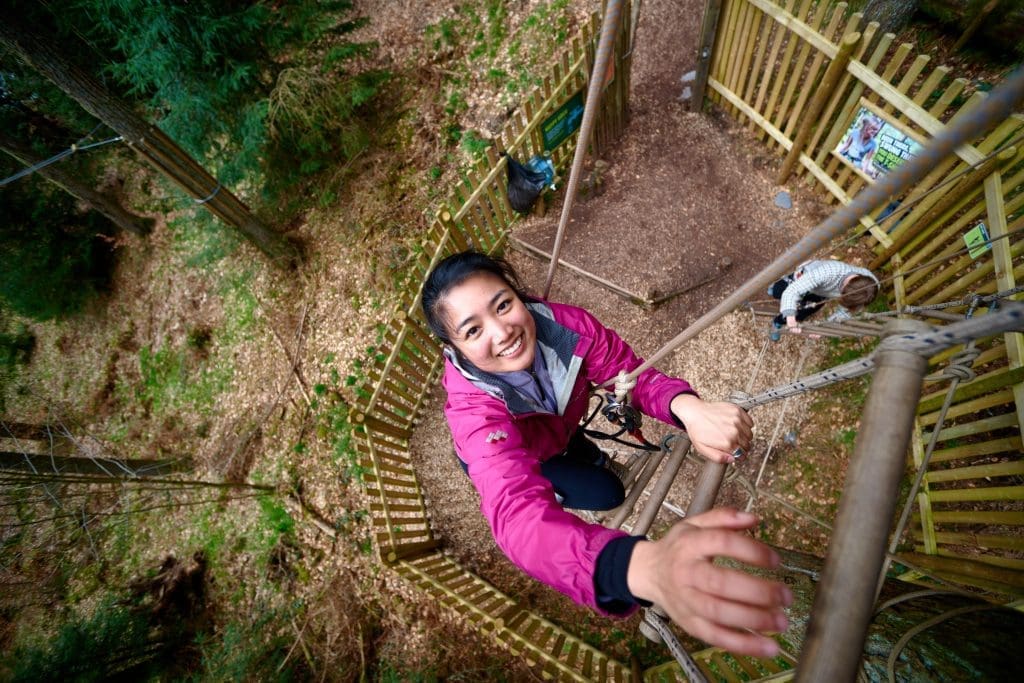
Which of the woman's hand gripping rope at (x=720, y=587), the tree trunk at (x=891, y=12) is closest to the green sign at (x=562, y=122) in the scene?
the tree trunk at (x=891, y=12)

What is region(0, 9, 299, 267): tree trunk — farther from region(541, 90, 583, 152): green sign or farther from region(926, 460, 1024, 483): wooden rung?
region(926, 460, 1024, 483): wooden rung

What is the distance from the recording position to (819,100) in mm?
4043

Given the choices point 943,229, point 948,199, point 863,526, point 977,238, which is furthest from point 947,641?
point 943,229

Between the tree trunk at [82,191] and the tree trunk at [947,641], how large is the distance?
927 cm

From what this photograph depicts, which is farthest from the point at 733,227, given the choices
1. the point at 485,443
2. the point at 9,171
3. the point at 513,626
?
the point at 9,171

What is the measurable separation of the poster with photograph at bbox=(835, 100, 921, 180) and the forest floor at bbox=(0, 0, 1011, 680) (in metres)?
0.71

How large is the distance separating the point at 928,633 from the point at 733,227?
428 centimetres

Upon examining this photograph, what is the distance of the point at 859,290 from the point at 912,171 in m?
3.91

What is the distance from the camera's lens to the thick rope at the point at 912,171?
527mm

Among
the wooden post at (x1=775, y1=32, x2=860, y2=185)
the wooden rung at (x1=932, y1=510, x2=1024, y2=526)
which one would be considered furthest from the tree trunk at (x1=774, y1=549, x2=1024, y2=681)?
the wooden post at (x1=775, y1=32, x2=860, y2=185)

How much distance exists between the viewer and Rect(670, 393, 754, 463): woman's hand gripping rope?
1.61 m

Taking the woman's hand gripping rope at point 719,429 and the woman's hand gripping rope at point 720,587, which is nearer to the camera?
the woman's hand gripping rope at point 720,587

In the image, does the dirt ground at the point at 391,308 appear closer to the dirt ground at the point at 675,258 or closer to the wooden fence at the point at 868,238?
the dirt ground at the point at 675,258

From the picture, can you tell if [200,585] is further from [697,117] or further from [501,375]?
[697,117]
